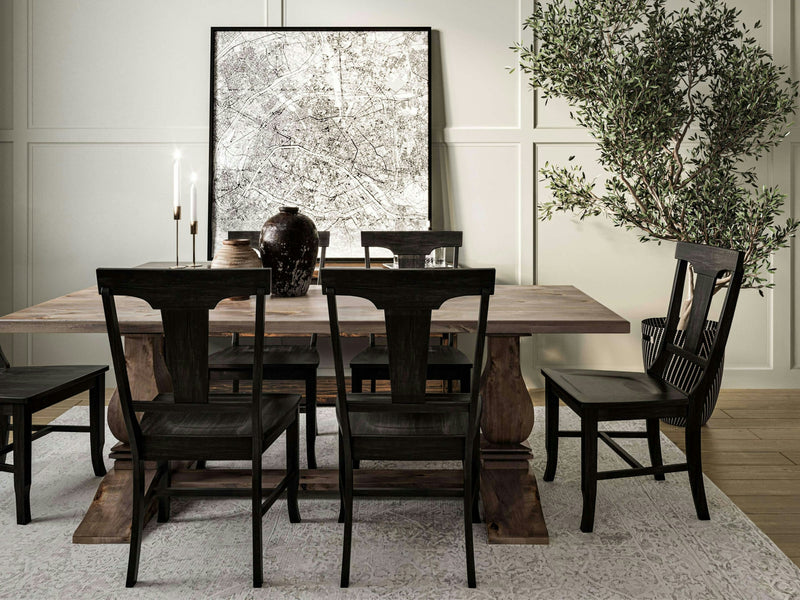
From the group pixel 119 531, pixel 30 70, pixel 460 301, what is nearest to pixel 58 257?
pixel 30 70

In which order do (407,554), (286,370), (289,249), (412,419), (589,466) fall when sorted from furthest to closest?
1. (286,370)
2. (289,249)
3. (589,466)
4. (407,554)
5. (412,419)

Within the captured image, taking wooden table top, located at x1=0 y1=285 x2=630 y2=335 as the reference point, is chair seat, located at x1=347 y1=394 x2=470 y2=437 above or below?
below

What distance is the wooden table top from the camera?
217cm

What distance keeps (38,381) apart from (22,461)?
1.03ft

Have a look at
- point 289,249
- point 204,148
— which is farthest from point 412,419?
point 204,148

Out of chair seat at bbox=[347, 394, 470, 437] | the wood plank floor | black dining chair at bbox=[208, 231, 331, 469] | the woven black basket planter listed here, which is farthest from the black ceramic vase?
the woven black basket planter

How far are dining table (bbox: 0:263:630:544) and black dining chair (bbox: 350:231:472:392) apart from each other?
1.01ft

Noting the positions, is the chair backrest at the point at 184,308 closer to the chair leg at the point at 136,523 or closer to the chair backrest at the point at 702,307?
the chair leg at the point at 136,523

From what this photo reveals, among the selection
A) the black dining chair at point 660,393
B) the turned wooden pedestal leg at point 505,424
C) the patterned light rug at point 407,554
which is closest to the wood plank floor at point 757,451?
the patterned light rug at point 407,554

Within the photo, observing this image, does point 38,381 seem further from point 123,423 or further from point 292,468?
point 292,468

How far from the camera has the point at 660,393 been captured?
2.40 m

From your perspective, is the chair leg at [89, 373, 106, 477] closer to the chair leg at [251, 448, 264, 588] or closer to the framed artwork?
the chair leg at [251, 448, 264, 588]

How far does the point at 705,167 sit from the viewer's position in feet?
12.5

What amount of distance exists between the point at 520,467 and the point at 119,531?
1.32 m
